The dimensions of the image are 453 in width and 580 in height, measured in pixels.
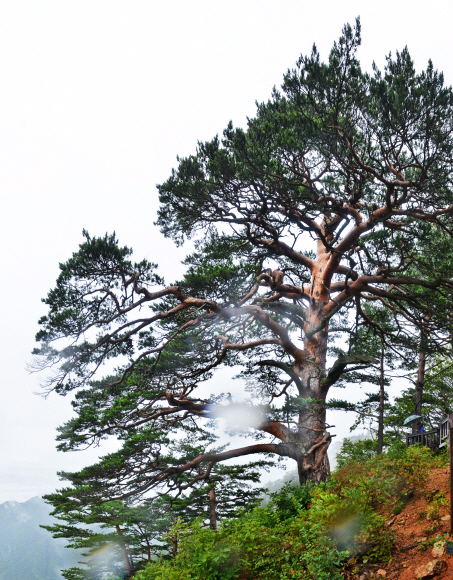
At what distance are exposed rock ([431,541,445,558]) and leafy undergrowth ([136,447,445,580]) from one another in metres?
0.55

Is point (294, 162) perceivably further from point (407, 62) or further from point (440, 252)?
point (440, 252)

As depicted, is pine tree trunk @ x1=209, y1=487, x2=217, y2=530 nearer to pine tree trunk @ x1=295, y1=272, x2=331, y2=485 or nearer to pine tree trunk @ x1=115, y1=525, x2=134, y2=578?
pine tree trunk @ x1=115, y1=525, x2=134, y2=578

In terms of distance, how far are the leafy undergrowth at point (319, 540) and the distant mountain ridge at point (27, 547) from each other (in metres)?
82.6

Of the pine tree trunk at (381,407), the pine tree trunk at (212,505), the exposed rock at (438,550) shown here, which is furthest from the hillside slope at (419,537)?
the pine tree trunk at (212,505)

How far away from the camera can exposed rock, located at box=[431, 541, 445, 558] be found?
16.3 feet

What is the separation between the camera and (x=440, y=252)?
10.8m

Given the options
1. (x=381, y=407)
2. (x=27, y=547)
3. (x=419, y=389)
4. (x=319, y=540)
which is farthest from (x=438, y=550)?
(x=27, y=547)

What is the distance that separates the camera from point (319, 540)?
532 centimetres

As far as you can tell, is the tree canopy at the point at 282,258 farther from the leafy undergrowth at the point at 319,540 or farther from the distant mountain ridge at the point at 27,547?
the distant mountain ridge at the point at 27,547

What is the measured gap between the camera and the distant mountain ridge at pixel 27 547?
105 metres

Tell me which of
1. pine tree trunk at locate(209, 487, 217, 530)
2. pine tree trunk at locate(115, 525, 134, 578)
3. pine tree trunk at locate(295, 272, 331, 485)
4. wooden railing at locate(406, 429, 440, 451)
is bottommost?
pine tree trunk at locate(115, 525, 134, 578)

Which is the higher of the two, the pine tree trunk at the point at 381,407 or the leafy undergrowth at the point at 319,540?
the pine tree trunk at the point at 381,407

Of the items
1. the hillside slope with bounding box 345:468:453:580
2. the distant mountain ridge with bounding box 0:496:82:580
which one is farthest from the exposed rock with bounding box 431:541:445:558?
the distant mountain ridge with bounding box 0:496:82:580

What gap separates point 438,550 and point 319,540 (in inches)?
55.2
